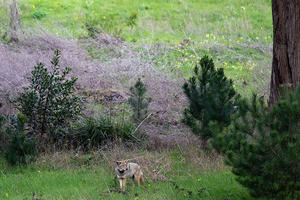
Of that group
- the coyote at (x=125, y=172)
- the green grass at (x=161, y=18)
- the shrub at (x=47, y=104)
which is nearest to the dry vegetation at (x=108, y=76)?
the shrub at (x=47, y=104)

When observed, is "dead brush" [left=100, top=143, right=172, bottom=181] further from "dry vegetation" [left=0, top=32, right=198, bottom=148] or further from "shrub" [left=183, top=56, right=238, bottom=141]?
"shrub" [left=183, top=56, right=238, bottom=141]

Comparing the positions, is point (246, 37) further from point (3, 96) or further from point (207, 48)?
point (3, 96)

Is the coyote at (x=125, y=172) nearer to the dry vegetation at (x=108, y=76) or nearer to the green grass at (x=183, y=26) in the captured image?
the dry vegetation at (x=108, y=76)

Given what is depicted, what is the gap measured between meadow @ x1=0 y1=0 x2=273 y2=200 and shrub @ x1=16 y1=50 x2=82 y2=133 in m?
0.78

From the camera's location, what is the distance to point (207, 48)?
48.0 ft

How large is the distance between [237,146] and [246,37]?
12.1 m

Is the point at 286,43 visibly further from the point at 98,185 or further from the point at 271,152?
the point at 98,185

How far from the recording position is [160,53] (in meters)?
14.0

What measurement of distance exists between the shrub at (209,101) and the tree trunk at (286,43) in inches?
44.5

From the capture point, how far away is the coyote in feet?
20.6

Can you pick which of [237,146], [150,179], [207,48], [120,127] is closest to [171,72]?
[207,48]

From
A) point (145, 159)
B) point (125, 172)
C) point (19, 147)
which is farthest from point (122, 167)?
point (19, 147)

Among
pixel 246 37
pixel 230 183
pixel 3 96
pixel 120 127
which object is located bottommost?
A: pixel 230 183

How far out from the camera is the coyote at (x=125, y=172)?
6281mm
